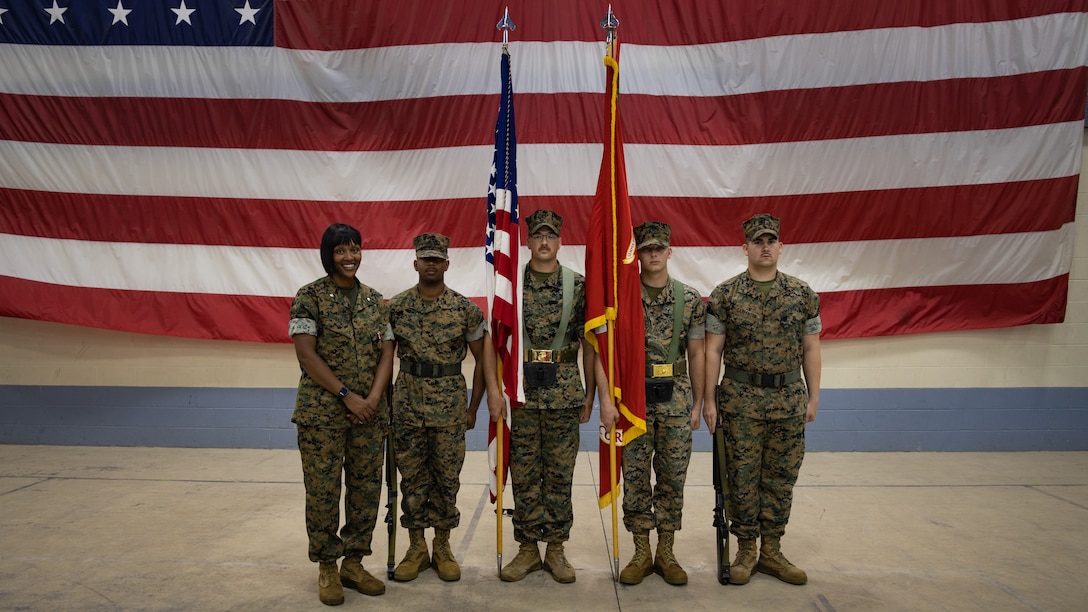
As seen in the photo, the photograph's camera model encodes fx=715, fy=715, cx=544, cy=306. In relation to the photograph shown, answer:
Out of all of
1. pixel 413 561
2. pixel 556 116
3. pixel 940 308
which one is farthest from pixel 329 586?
pixel 940 308

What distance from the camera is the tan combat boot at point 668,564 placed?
3000 mm

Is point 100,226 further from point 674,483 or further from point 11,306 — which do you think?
point 674,483

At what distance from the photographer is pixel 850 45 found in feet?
15.8

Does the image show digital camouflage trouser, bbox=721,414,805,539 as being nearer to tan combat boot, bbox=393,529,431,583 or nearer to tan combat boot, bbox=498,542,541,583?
tan combat boot, bbox=498,542,541,583

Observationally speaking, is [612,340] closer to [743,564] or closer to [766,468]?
[766,468]

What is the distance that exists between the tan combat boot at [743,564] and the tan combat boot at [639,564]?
345 mm

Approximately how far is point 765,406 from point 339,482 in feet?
5.90

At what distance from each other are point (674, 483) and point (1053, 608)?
1.51 m

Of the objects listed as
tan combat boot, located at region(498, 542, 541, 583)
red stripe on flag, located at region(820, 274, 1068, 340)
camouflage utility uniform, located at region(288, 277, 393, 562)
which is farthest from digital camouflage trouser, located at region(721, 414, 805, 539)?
red stripe on flag, located at region(820, 274, 1068, 340)

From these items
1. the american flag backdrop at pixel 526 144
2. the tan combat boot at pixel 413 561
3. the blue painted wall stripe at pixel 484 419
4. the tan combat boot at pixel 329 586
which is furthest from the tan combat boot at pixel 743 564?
the american flag backdrop at pixel 526 144

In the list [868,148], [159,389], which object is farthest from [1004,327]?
[159,389]

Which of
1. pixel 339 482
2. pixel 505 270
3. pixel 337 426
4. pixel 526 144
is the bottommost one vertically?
pixel 339 482

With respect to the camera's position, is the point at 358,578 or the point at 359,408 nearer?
the point at 359,408

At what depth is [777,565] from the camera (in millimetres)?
3062
